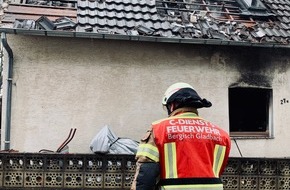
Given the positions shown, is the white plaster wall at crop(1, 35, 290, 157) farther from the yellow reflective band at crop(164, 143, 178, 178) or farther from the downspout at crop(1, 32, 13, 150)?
the yellow reflective band at crop(164, 143, 178, 178)

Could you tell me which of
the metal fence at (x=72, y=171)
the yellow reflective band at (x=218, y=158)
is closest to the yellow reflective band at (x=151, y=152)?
the yellow reflective band at (x=218, y=158)

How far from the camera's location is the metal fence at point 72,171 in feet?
20.1

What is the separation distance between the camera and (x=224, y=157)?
136 inches

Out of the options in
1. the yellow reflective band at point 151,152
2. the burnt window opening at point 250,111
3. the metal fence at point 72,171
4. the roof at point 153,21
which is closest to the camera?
the yellow reflective band at point 151,152

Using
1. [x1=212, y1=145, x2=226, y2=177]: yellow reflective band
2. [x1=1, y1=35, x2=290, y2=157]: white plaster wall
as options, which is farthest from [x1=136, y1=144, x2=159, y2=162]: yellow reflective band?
[x1=1, y1=35, x2=290, y2=157]: white plaster wall

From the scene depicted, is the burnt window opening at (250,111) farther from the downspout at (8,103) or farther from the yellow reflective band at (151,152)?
the yellow reflective band at (151,152)

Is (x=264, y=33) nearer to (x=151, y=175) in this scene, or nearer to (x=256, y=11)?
(x=256, y=11)

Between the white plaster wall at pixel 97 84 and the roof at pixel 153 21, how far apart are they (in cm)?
35

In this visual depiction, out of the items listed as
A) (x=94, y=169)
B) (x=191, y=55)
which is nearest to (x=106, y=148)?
(x=94, y=169)

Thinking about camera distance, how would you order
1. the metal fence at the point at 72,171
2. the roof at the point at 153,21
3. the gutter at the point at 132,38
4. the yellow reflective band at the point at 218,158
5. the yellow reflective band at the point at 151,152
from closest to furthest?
the yellow reflective band at the point at 151,152 → the yellow reflective band at the point at 218,158 → the metal fence at the point at 72,171 → the gutter at the point at 132,38 → the roof at the point at 153,21

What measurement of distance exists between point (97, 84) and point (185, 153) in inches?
192

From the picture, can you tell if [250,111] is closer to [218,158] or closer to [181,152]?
[218,158]

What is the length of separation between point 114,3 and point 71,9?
84 cm

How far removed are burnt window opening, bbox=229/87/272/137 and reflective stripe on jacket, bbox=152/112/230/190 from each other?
560 cm
